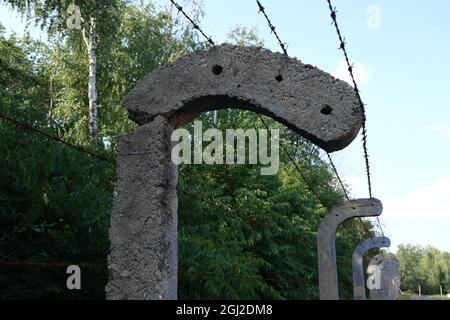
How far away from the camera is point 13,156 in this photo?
636 cm

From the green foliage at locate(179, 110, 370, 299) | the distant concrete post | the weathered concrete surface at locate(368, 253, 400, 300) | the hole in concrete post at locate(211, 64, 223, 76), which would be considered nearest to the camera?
the hole in concrete post at locate(211, 64, 223, 76)

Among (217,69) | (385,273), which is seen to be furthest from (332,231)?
(385,273)

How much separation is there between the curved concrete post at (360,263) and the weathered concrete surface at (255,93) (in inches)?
385

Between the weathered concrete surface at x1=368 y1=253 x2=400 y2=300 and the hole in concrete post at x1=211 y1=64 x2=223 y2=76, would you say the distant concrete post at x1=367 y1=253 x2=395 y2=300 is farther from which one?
the hole in concrete post at x1=211 y1=64 x2=223 y2=76

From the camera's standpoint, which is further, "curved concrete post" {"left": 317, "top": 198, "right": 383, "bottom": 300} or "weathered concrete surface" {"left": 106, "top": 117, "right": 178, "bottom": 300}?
"curved concrete post" {"left": 317, "top": 198, "right": 383, "bottom": 300}

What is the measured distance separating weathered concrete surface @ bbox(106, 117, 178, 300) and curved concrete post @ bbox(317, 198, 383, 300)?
18.8 feet

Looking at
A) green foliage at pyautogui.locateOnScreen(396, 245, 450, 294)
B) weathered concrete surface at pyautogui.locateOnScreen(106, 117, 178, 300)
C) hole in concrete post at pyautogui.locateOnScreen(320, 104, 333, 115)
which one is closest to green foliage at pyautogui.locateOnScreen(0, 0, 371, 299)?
weathered concrete surface at pyautogui.locateOnScreen(106, 117, 178, 300)

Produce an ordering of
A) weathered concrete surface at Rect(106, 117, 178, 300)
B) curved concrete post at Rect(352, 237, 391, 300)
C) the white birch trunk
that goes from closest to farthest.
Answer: weathered concrete surface at Rect(106, 117, 178, 300)
curved concrete post at Rect(352, 237, 391, 300)
the white birch trunk

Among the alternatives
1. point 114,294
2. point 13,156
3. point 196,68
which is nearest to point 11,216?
point 13,156

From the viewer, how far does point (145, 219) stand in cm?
393

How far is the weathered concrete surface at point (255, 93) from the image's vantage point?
12.8 feet

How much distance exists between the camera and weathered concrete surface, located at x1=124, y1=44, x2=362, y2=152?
153 inches
